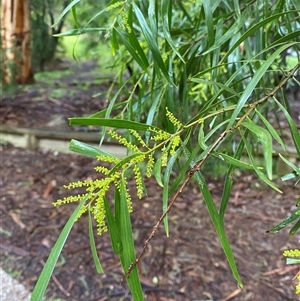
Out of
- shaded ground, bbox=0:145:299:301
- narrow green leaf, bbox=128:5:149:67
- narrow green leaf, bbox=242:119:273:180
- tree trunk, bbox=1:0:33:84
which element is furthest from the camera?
tree trunk, bbox=1:0:33:84

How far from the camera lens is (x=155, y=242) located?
1.89 meters

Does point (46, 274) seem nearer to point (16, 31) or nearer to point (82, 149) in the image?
point (82, 149)

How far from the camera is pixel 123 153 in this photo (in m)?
2.75

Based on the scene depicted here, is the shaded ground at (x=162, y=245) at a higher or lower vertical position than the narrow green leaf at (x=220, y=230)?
lower

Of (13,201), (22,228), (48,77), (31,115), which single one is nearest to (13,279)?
(22,228)

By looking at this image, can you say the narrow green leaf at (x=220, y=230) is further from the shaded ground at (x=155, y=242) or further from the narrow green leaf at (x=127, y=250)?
the shaded ground at (x=155, y=242)

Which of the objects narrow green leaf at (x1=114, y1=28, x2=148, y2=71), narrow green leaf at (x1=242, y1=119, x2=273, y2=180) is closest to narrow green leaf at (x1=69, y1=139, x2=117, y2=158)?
narrow green leaf at (x1=242, y1=119, x2=273, y2=180)

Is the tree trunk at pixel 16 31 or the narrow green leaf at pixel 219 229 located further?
the tree trunk at pixel 16 31

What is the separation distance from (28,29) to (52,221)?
2190mm

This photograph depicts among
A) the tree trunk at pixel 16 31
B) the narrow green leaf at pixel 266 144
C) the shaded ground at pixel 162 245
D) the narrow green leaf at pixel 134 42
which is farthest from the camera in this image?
the tree trunk at pixel 16 31

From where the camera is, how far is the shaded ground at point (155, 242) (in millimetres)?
1638

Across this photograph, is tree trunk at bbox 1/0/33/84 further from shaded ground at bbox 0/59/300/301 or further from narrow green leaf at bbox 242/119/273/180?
narrow green leaf at bbox 242/119/273/180

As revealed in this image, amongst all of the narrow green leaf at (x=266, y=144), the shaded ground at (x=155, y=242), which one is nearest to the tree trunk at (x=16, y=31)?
the shaded ground at (x=155, y=242)

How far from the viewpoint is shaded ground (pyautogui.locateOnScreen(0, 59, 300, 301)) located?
1.64 m
